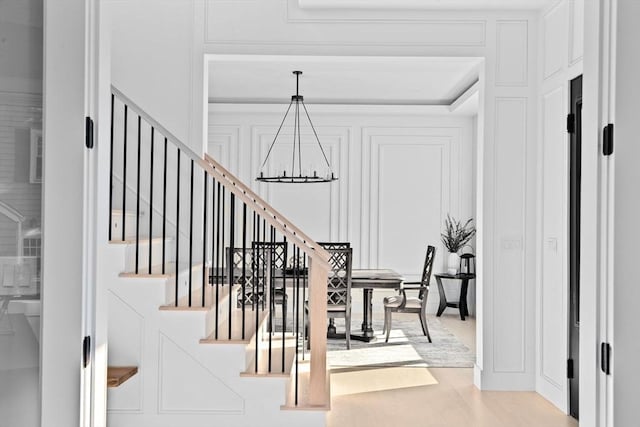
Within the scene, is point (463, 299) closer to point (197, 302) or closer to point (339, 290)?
point (339, 290)

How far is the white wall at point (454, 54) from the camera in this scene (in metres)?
4.84

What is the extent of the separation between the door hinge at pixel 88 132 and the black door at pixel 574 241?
3.57m

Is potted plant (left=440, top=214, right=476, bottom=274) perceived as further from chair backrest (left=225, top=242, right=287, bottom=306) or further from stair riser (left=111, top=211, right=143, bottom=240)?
stair riser (left=111, top=211, right=143, bottom=240)

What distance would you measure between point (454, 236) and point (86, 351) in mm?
7735

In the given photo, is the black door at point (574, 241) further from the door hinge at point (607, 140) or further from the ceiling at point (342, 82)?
the door hinge at point (607, 140)

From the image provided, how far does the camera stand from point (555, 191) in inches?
184

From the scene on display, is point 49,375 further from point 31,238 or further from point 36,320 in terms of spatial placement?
point 31,238

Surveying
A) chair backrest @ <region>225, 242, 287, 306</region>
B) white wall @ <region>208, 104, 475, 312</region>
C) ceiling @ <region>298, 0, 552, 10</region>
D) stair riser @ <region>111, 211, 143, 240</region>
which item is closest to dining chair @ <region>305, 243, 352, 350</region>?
chair backrest @ <region>225, 242, 287, 306</region>

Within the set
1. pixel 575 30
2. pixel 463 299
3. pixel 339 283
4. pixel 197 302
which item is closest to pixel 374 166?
pixel 463 299

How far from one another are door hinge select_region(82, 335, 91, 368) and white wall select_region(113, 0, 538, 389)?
3.38 meters

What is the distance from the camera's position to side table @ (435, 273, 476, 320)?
27.7 ft

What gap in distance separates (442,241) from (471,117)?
178 centimetres

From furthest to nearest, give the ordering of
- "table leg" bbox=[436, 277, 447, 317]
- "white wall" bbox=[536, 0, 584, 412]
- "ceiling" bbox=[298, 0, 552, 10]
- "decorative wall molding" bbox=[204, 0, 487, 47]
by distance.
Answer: "table leg" bbox=[436, 277, 447, 317] → "decorative wall molding" bbox=[204, 0, 487, 47] → "ceiling" bbox=[298, 0, 552, 10] → "white wall" bbox=[536, 0, 584, 412]

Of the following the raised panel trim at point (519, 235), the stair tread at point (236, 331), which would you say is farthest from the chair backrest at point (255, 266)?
the raised panel trim at point (519, 235)
